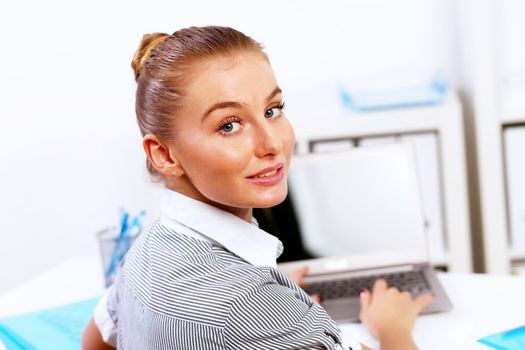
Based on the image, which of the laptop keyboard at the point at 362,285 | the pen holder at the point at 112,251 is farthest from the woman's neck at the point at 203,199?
the pen holder at the point at 112,251

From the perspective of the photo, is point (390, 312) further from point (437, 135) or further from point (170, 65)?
point (437, 135)

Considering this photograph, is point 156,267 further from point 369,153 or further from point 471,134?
point 471,134

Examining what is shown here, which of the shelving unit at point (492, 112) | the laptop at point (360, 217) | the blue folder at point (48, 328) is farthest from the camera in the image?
the shelving unit at point (492, 112)

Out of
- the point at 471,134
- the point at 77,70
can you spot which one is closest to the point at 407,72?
the point at 471,134

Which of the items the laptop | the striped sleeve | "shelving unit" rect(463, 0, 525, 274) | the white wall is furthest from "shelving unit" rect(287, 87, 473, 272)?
the striped sleeve

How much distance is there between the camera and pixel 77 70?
2.27 meters

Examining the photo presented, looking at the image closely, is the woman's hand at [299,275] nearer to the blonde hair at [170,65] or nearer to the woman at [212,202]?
the woman at [212,202]

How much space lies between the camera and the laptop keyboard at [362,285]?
1.32 m

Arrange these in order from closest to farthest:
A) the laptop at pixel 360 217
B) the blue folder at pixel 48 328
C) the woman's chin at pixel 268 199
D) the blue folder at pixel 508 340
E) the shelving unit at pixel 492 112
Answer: the woman's chin at pixel 268 199 → the blue folder at pixel 508 340 → the blue folder at pixel 48 328 → the laptop at pixel 360 217 → the shelving unit at pixel 492 112

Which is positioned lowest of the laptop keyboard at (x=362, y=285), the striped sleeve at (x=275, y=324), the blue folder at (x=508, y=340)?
the laptop keyboard at (x=362, y=285)

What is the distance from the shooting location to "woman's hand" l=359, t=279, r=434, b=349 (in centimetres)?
108

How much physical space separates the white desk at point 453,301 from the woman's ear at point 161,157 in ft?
0.99

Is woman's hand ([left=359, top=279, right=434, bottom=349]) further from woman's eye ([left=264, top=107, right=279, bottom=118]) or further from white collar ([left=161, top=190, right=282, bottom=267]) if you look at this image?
woman's eye ([left=264, top=107, right=279, bottom=118])

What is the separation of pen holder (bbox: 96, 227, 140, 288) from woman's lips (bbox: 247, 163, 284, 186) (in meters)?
0.67
